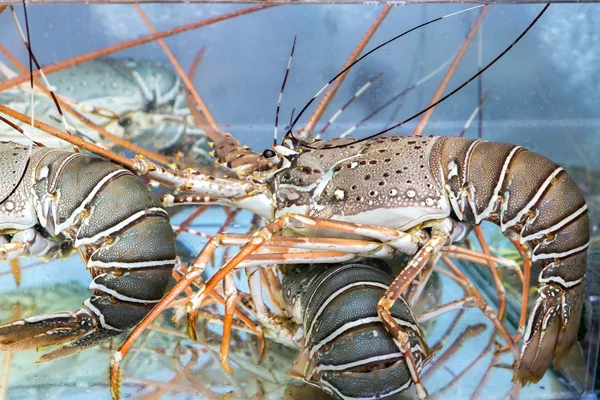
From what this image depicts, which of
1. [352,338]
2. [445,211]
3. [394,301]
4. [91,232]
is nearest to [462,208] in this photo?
[445,211]

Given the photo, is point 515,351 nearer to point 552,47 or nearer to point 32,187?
point 552,47

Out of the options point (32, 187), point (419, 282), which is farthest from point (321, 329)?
→ point (32, 187)

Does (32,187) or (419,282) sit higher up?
(32,187)

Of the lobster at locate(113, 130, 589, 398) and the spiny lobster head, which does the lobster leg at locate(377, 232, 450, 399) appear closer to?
the lobster at locate(113, 130, 589, 398)

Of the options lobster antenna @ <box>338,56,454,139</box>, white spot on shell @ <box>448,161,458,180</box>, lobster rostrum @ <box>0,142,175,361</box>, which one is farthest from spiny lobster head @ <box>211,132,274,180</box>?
white spot on shell @ <box>448,161,458,180</box>

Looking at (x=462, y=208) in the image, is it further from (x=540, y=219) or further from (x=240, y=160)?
(x=240, y=160)

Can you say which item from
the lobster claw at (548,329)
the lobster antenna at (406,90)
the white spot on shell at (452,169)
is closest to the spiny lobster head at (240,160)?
the lobster antenna at (406,90)
